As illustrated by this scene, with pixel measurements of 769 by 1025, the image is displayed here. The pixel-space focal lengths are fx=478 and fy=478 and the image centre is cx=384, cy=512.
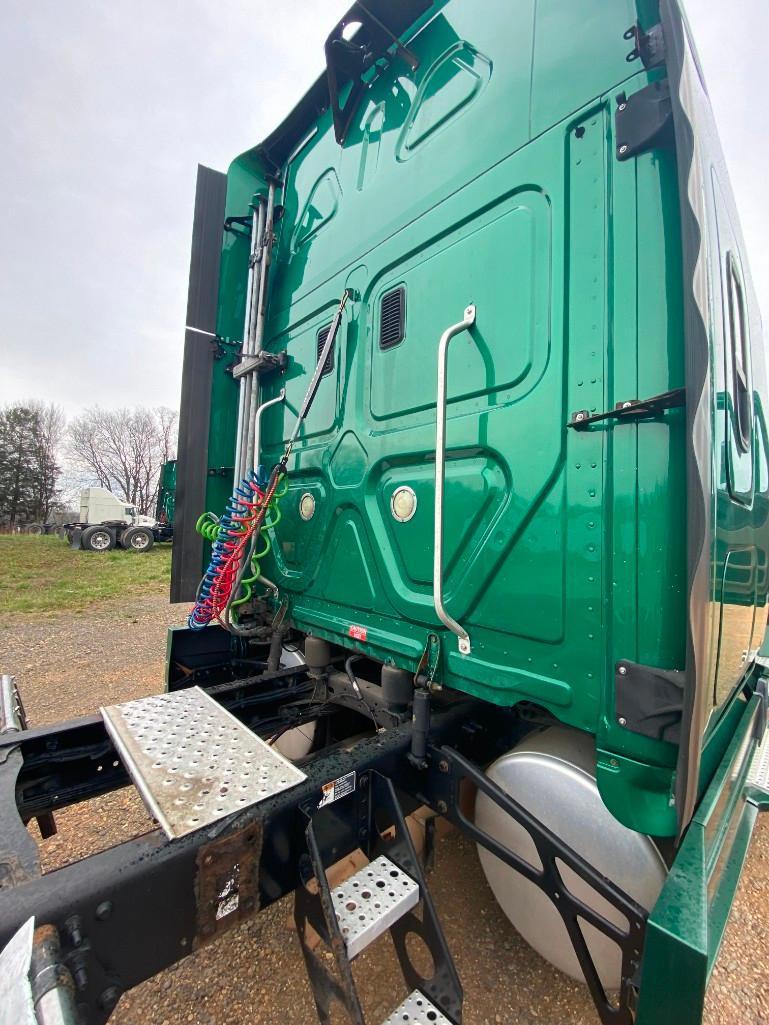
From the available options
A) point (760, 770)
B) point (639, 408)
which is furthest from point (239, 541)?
point (760, 770)

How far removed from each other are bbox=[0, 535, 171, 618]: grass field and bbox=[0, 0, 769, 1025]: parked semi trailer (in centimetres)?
895

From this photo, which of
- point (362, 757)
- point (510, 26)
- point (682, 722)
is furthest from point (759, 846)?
point (510, 26)

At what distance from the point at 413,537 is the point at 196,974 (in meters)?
1.86

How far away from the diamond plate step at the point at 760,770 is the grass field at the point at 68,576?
1020cm

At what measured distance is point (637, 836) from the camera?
132 centimetres

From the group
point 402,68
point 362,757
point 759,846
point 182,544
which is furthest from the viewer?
point 182,544

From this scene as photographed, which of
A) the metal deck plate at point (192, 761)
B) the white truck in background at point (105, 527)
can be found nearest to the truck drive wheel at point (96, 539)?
the white truck in background at point (105, 527)

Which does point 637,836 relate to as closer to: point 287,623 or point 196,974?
point 196,974

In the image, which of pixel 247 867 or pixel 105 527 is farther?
pixel 105 527

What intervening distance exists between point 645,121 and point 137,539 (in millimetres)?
19960

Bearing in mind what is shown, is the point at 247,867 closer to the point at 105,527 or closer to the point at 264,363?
the point at 264,363

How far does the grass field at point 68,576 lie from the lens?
9.43m

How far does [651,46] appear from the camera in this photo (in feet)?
4.19

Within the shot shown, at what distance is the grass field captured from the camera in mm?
9430
